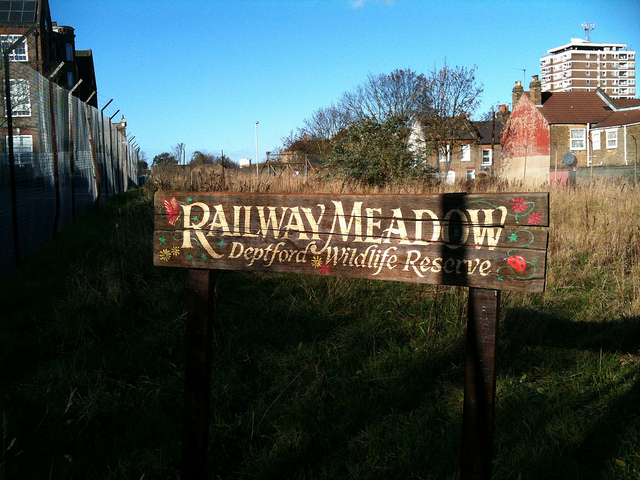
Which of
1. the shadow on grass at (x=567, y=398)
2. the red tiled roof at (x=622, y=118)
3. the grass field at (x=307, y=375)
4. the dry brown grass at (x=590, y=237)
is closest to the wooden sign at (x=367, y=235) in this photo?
the grass field at (x=307, y=375)

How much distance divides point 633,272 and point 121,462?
561cm

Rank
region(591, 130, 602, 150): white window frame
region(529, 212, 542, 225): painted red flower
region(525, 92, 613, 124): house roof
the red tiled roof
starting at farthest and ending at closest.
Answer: region(525, 92, 613, 124): house roof → region(591, 130, 602, 150): white window frame → the red tiled roof → region(529, 212, 542, 225): painted red flower

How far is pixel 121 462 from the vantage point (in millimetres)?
2799

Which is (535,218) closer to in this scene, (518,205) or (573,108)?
(518,205)

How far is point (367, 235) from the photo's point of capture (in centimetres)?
222

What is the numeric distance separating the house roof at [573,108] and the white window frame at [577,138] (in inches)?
24.8

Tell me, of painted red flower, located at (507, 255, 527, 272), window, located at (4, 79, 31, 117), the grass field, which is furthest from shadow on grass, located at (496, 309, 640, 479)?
window, located at (4, 79, 31, 117)

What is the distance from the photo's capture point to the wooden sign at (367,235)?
2014 mm

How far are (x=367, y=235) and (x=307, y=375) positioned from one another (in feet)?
5.76

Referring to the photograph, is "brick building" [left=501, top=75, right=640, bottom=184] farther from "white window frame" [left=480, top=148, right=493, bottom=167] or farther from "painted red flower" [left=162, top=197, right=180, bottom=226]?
"painted red flower" [left=162, top=197, right=180, bottom=226]

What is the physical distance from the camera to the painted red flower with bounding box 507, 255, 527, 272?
201 centimetres

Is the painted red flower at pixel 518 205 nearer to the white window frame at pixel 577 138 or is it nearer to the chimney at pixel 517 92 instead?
the white window frame at pixel 577 138

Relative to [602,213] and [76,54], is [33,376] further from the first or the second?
[76,54]

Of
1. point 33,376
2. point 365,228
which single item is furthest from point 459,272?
point 33,376
